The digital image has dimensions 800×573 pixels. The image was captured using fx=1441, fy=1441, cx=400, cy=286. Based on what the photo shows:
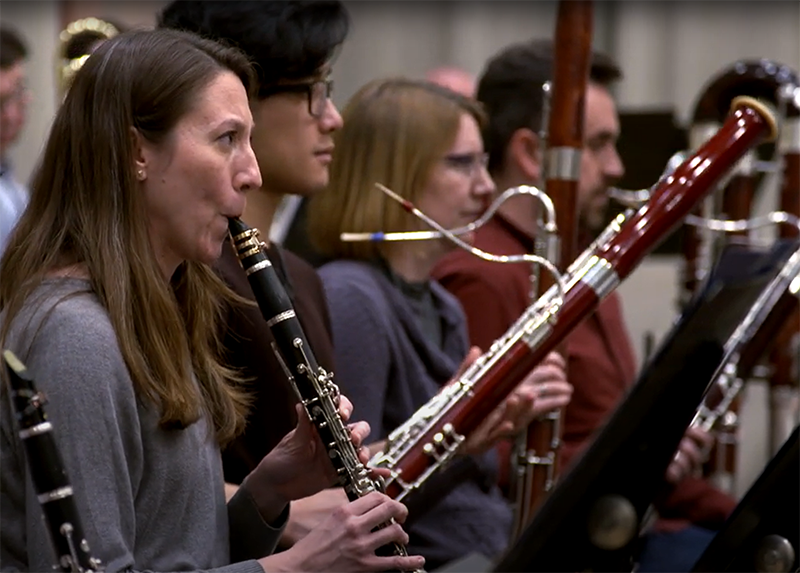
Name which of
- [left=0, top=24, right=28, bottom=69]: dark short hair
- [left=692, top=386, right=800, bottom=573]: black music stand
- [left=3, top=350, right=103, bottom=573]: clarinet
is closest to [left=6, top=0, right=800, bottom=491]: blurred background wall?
[left=0, top=24, right=28, bottom=69]: dark short hair

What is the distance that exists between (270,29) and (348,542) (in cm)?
73

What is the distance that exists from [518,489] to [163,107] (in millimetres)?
1018

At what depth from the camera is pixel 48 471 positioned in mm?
1086

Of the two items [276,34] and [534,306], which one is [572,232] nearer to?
[534,306]

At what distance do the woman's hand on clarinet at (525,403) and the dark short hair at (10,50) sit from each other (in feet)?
7.06

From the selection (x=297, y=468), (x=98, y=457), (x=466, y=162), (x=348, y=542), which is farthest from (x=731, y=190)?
(x=98, y=457)

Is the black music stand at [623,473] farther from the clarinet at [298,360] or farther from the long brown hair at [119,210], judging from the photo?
the long brown hair at [119,210]

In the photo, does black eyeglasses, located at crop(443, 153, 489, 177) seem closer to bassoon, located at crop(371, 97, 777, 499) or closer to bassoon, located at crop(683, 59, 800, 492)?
bassoon, located at crop(371, 97, 777, 499)

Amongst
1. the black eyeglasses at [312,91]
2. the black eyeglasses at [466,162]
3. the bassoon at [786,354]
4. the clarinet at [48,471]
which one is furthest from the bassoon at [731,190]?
the clarinet at [48,471]

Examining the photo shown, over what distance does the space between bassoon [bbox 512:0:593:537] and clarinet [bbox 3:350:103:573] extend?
115 cm

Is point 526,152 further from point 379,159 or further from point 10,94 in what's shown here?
point 10,94

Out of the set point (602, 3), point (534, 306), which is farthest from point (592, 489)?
point (602, 3)

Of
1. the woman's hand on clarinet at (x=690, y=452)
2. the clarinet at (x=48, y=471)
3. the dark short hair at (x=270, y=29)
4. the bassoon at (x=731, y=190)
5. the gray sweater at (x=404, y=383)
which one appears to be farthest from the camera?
the bassoon at (x=731, y=190)

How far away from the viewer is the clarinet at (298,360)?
4.91ft
